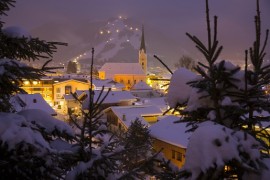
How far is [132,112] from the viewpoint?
3069 cm

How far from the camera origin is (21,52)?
15.5 feet

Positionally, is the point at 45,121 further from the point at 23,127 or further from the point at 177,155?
the point at 177,155

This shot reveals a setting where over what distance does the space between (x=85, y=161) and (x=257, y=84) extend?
9.84 ft

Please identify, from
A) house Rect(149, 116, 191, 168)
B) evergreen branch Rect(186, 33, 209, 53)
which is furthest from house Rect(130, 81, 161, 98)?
evergreen branch Rect(186, 33, 209, 53)

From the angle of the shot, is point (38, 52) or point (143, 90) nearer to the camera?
point (38, 52)

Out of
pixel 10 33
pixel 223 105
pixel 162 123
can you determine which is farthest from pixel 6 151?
pixel 162 123

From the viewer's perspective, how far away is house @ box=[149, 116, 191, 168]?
19984mm

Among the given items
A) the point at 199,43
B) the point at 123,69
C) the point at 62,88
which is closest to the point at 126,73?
the point at 123,69

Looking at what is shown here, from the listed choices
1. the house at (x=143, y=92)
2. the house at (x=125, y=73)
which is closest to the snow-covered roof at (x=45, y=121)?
the house at (x=143, y=92)

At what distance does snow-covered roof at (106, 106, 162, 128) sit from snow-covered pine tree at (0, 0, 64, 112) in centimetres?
2346

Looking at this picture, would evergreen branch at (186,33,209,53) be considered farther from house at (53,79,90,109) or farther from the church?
the church

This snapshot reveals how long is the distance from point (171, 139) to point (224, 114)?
18.2 metres

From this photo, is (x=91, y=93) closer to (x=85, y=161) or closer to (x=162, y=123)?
(x=85, y=161)

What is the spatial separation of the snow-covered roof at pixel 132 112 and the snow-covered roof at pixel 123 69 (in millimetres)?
49554
